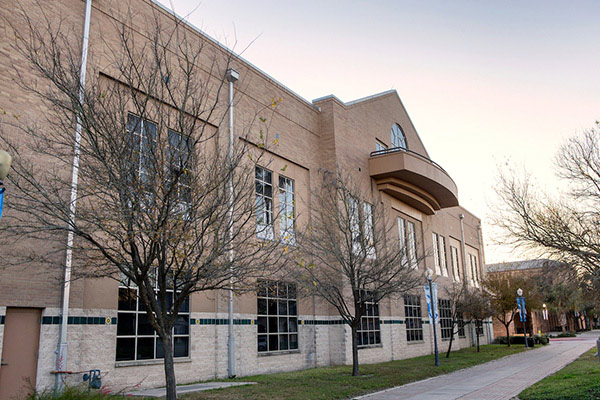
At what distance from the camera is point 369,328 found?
24.3m

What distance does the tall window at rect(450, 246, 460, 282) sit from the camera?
131 ft

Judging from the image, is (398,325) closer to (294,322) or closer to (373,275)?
(294,322)

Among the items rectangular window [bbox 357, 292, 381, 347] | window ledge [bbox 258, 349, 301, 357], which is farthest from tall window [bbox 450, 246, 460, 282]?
window ledge [bbox 258, 349, 301, 357]

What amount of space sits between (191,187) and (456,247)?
115 feet

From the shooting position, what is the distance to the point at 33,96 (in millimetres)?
12359

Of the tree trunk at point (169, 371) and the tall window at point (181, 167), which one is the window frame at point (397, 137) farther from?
the tree trunk at point (169, 371)

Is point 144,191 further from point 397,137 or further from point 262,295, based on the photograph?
point 397,137

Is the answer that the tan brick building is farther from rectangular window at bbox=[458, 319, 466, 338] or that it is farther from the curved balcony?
rectangular window at bbox=[458, 319, 466, 338]

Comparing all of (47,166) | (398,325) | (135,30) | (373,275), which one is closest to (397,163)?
(398,325)

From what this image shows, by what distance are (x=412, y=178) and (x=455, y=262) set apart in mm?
15642

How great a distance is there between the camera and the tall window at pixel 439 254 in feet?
117

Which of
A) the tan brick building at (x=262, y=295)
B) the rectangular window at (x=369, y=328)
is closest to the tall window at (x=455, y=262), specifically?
the tan brick building at (x=262, y=295)

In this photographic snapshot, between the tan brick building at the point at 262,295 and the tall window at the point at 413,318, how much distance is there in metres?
0.12

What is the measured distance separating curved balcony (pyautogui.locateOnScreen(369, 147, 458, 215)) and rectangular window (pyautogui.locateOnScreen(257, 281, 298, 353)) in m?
8.84
